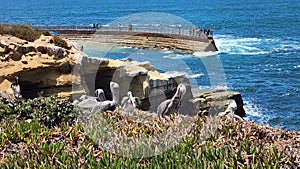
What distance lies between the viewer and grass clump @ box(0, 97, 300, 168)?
5.72m

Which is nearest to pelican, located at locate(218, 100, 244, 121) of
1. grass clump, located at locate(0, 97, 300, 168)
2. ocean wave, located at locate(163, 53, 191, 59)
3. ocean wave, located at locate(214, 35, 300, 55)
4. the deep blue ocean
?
grass clump, located at locate(0, 97, 300, 168)

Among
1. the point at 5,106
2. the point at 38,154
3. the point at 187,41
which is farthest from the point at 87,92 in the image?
the point at 187,41

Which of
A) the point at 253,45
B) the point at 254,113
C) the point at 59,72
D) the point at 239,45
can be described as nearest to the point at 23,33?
the point at 59,72

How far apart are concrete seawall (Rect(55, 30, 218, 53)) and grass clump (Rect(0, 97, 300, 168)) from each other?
43.0 m

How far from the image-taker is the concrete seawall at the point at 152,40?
5122 cm

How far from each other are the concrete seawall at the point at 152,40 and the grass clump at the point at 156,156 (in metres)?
43.0

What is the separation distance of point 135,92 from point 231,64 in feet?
84.9

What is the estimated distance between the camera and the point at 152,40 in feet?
178

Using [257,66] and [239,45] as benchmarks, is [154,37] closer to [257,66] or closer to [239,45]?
[239,45]

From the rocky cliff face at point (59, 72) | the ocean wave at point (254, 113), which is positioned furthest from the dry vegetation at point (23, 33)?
the ocean wave at point (254, 113)

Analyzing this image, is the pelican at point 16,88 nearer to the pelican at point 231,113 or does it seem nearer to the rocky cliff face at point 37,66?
the rocky cliff face at point 37,66

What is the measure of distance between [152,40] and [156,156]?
4885cm

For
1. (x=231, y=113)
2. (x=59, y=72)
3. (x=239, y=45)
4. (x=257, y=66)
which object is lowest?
(x=257, y=66)

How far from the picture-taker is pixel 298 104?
31.6 m
